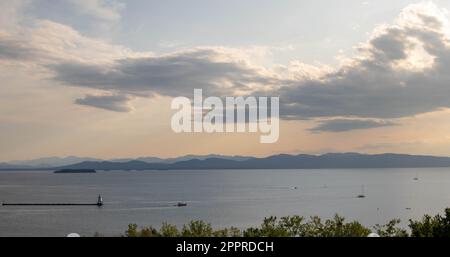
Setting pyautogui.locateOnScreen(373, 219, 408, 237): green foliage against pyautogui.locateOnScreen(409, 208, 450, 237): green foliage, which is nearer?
pyautogui.locateOnScreen(409, 208, 450, 237): green foliage

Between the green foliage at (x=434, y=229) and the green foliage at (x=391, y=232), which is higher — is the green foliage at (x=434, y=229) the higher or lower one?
the higher one

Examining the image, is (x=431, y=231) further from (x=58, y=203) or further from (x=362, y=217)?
(x=58, y=203)

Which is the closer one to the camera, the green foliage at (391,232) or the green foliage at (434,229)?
the green foliage at (434,229)

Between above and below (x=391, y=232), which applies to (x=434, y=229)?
above

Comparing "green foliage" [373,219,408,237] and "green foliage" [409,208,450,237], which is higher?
"green foliage" [409,208,450,237]

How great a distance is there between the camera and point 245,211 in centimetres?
13175

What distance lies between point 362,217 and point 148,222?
56919 mm

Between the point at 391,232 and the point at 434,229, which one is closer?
the point at 434,229
